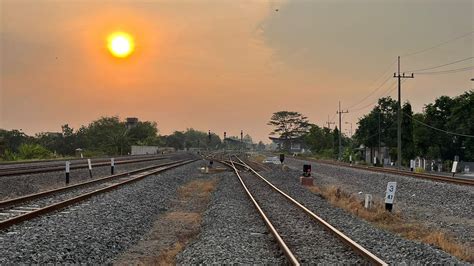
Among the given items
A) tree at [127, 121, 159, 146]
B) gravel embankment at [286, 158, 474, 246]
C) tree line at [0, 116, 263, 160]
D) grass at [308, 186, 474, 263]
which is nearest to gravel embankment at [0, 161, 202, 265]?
grass at [308, 186, 474, 263]

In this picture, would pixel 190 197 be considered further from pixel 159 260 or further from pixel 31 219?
pixel 159 260

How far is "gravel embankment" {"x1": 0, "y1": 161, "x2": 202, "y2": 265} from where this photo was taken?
8305mm

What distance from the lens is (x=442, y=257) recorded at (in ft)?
28.2

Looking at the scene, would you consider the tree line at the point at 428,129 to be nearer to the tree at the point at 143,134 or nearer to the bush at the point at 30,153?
the bush at the point at 30,153

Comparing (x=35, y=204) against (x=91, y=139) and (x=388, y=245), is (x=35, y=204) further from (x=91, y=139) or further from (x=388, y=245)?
(x=91, y=139)

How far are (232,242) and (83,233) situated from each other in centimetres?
338

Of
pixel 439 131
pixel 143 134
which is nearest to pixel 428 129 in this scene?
pixel 439 131

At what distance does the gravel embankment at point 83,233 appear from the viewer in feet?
27.2

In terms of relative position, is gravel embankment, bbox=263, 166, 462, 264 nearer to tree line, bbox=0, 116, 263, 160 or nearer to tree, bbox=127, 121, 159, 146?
tree line, bbox=0, 116, 263, 160

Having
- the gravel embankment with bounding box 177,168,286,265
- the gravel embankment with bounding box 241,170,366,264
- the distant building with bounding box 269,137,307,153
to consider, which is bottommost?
the gravel embankment with bounding box 177,168,286,265

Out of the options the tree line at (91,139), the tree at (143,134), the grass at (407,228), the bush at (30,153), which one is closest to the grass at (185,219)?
the grass at (407,228)

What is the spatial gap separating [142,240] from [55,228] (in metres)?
2.17

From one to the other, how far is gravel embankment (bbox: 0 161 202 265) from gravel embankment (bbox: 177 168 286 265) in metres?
1.77

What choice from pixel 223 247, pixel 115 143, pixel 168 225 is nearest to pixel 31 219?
pixel 168 225
